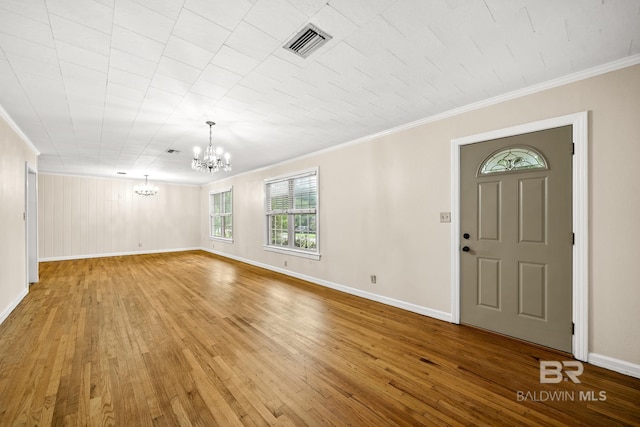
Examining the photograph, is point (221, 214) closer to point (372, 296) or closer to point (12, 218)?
point (12, 218)

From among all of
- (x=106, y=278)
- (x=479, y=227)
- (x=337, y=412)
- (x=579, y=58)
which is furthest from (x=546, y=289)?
(x=106, y=278)

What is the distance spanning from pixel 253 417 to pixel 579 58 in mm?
3673

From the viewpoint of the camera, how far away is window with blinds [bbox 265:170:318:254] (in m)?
5.32

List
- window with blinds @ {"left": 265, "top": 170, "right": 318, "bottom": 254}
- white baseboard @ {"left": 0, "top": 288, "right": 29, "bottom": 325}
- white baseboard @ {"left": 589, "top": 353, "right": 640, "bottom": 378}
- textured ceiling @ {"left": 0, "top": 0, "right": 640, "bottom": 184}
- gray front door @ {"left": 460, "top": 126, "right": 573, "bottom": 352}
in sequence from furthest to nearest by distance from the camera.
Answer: window with blinds @ {"left": 265, "top": 170, "right": 318, "bottom": 254}, white baseboard @ {"left": 0, "top": 288, "right": 29, "bottom": 325}, gray front door @ {"left": 460, "top": 126, "right": 573, "bottom": 352}, white baseboard @ {"left": 589, "top": 353, "right": 640, "bottom": 378}, textured ceiling @ {"left": 0, "top": 0, "right": 640, "bottom": 184}

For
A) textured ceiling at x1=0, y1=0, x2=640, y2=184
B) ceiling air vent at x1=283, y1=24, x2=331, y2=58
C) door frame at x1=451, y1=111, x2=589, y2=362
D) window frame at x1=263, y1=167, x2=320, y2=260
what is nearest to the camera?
textured ceiling at x1=0, y1=0, x2=640, y2=184

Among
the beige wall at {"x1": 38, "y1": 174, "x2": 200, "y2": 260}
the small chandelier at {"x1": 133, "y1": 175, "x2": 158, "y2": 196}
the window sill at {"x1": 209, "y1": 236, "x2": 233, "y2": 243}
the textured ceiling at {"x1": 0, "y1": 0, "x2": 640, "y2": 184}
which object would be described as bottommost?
the window sill at {"x1": 209, "y1": 236, "x2": 233, "y2": 243}

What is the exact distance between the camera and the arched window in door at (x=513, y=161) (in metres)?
2.62

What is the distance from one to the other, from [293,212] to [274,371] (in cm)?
379

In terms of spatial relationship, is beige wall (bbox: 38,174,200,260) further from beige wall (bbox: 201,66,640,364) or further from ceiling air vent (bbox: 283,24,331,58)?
ceiling air vent (bbox: 283,24,331,58)

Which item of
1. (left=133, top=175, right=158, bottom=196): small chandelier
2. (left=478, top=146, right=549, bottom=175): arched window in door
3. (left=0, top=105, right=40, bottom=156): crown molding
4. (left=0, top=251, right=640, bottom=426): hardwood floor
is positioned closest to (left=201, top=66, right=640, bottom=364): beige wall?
(left=478, top=146, right=549, bottom=175): arched window in door

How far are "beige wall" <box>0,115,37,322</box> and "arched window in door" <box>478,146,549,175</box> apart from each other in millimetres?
5776

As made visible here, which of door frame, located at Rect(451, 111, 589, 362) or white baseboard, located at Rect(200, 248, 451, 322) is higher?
door frame, located at Rect(451, 111, 589, 362)

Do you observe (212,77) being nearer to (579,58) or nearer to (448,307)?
(579,58)

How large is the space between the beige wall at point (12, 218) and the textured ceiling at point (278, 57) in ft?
1.39
